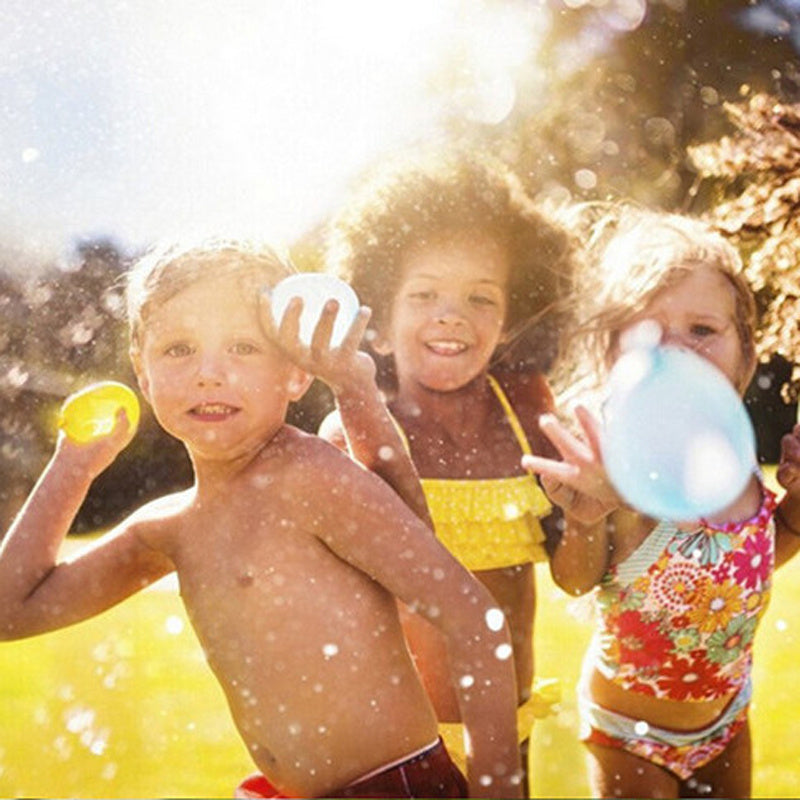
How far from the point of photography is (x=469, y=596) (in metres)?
0.45

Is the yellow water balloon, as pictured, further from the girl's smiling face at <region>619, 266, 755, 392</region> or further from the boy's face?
the girl's smiling face at <region>619, 266, 755, 392</region>

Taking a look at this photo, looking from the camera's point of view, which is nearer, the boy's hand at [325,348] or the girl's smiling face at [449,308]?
the boy's hand at [325,348]

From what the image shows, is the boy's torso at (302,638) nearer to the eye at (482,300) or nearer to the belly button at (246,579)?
the belly button at (246,579)

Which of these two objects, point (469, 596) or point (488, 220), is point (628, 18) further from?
point (469, 596)

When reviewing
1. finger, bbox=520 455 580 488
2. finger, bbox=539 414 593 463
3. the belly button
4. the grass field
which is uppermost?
finger, bbox=539 414 593 463

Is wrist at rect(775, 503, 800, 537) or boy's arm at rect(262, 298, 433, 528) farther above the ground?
boy's arm at rect(262, 298, 433, 528)

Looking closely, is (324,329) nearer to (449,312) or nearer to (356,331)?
(356,331)

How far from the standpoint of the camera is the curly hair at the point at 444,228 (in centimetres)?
59

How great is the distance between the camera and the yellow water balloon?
0.54m

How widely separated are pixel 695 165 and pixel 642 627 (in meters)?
0.24

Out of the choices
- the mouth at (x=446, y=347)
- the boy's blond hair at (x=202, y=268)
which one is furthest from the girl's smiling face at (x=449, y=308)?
the boy's blond hair at (x=202, y=268)

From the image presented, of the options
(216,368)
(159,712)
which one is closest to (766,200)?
(216,368)

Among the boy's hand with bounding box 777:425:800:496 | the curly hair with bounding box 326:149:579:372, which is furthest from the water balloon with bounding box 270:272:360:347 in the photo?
the boy's hand with bounding box 777:425:800:496

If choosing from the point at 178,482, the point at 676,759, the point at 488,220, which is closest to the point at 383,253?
the point at 488,220
